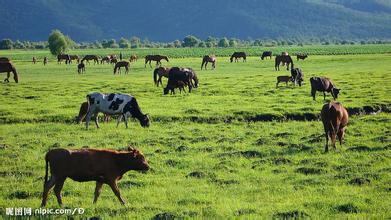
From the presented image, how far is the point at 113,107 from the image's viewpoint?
75.4ft

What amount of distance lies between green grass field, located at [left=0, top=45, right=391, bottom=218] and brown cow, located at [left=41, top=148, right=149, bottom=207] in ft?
1.74

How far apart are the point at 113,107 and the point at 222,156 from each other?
7.79 metres

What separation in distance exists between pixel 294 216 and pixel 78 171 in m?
4.54

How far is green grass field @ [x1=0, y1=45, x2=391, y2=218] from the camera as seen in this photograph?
38.0 ft

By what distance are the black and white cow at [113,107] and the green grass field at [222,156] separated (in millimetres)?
595

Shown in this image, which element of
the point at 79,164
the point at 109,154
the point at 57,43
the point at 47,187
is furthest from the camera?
the point at 57,43

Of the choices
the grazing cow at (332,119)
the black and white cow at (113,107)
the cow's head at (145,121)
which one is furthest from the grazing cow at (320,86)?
the grazing cow at (332,119)

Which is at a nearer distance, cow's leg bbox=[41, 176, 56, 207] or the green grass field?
cow's leg bbox=[41, 176, 56, 207]

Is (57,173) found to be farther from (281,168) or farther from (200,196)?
(281,168)

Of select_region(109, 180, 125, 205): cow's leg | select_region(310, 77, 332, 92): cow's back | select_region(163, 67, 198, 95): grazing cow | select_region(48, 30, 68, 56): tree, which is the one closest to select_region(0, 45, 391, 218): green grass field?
select_region(109, 180, 125, 205): cow's leg

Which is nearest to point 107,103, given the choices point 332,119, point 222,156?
point 222,156

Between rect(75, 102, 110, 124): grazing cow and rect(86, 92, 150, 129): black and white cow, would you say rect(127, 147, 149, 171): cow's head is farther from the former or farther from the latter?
rect(75, 102, 110, 124): grazing cow

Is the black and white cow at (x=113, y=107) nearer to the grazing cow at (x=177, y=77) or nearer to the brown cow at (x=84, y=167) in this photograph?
the brown cow at (x=84, y=167)

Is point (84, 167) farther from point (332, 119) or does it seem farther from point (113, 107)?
point (113, 107)
